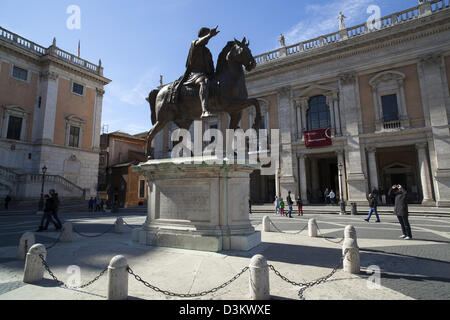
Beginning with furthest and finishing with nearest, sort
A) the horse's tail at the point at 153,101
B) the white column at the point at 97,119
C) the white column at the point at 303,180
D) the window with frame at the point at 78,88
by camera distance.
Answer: the white column at the point at 97,119 → the window with frame at the point at 78,88 → the white column at the point at 303,180 → the horse's tail at the point at 153,101

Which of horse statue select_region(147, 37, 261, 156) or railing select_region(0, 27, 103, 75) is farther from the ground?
railing select_region(0, 27, 103, 75)

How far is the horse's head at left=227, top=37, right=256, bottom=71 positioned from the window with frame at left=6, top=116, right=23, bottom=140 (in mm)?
27764

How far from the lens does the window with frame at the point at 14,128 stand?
24109 millimetres

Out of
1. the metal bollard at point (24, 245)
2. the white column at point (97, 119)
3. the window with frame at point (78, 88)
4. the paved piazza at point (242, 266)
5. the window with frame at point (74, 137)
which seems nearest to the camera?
the paved piazza at point (242, 266)

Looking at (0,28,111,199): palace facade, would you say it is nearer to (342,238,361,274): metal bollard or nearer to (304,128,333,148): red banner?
(304,128,333,148): red banner

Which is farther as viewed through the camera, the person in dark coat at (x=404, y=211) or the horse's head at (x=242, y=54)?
the person in dark coat at (x=404, y=211)

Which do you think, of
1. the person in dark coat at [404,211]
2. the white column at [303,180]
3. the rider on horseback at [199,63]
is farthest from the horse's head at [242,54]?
the white column at [303,180]

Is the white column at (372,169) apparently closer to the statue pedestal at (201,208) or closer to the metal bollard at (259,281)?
the statue pedestal at (201,208)

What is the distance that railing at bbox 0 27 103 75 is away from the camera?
962 inches

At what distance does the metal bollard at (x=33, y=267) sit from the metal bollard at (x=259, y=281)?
11.2ft

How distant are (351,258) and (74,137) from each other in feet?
104

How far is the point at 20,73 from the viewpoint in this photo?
2506cm

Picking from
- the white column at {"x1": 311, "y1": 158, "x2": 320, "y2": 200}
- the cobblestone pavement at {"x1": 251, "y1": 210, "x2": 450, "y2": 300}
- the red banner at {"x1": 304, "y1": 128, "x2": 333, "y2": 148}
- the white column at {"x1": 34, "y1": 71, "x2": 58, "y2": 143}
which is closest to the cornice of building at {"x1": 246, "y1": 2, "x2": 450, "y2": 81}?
the red banner at {"x1": 304, "y1": 128, "x2": 333, "y2": 148}
